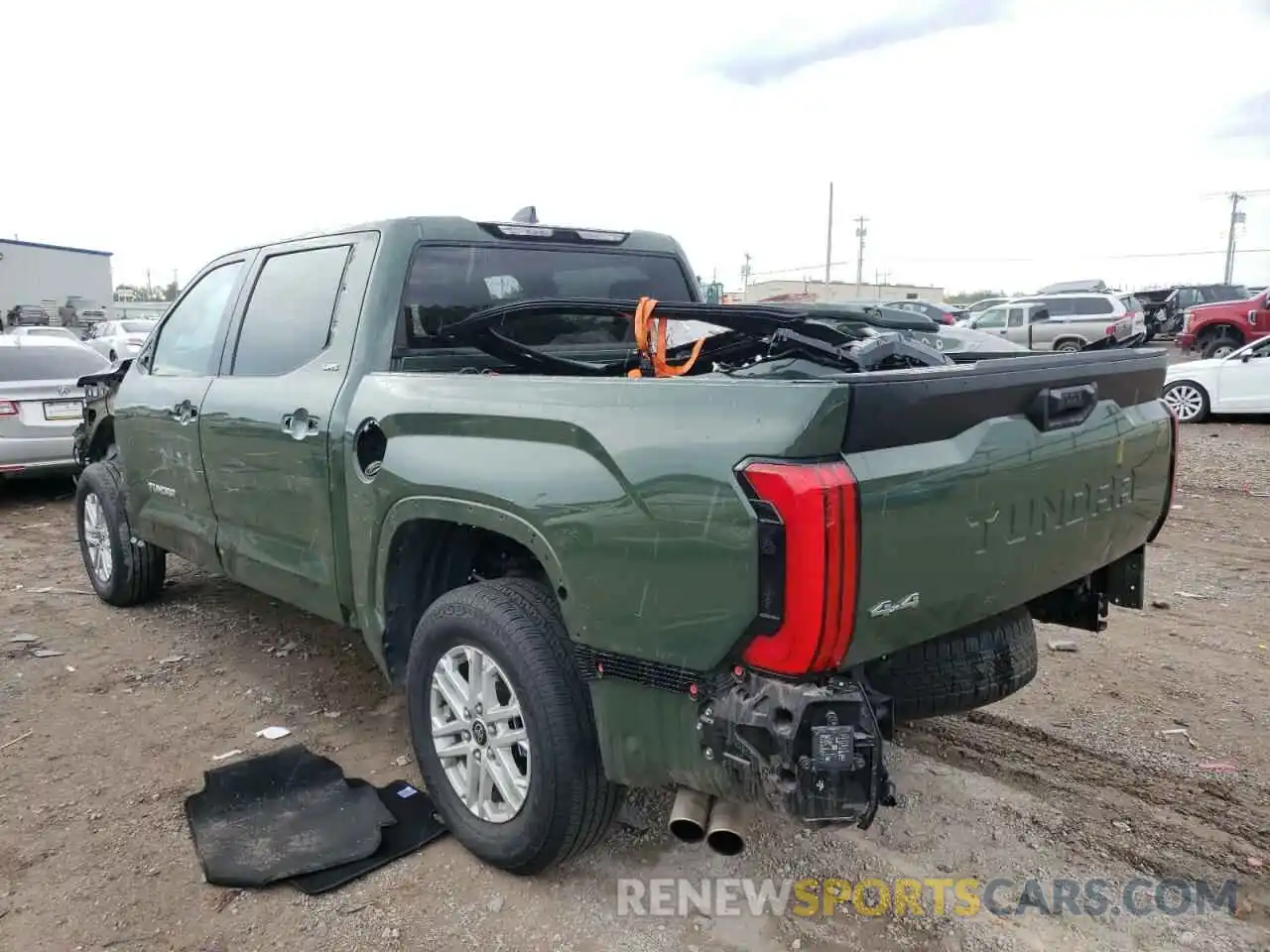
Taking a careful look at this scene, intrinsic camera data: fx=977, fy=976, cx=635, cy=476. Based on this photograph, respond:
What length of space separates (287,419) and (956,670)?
8.20 feet

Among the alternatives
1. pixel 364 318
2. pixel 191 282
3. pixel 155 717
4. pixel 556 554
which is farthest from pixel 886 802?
pixel 191 282

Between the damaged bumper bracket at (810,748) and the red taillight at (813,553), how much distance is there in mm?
98

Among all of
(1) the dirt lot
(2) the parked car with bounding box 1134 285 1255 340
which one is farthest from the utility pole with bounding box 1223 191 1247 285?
(1) the dirt lot

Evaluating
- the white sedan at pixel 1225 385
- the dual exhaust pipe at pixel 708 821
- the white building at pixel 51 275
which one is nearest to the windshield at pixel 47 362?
the dual exhaust pipe at pixel 708 821

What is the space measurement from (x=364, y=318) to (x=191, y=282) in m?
1.93

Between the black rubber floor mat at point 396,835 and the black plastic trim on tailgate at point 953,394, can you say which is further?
the black rubber floor mat at point 396,835

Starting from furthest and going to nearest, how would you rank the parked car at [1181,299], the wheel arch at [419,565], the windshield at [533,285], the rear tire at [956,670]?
the parked car at [1181,299] → the windshield at [533,285] → the wheel arch at [419,565] → the rear tire at [956,670]

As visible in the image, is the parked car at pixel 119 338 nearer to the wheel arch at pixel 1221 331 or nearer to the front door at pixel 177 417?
the front door at pixel 177 417

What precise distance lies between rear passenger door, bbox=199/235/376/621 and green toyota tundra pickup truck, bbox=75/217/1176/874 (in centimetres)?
2

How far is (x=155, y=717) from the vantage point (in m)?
4.16

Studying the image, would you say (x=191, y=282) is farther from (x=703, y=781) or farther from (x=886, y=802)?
(x=886, y=802)

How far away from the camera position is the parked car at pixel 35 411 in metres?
8.18

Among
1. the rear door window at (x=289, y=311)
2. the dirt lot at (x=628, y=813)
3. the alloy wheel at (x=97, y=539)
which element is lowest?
the dirt lot at (x=628, y=813)
